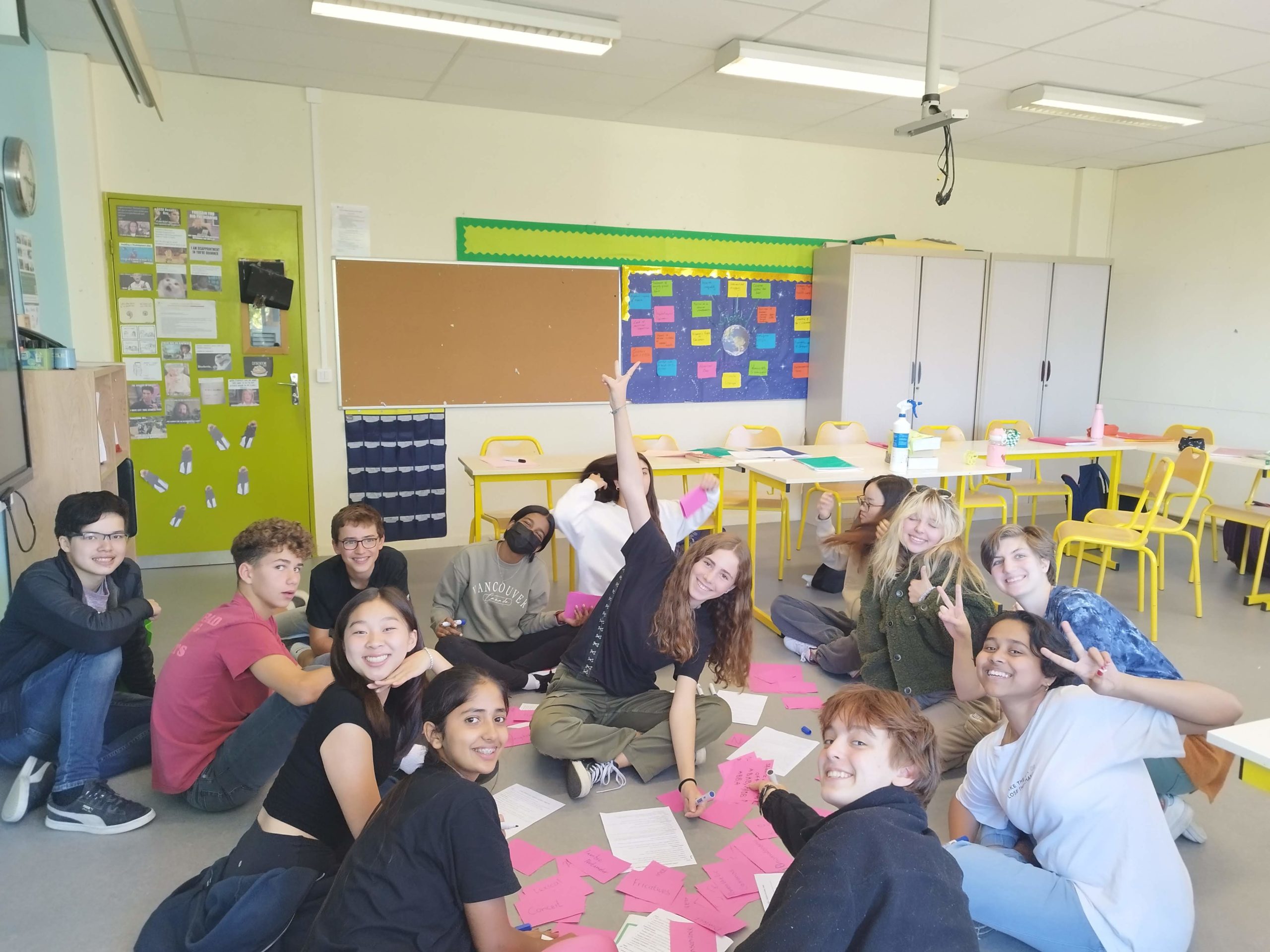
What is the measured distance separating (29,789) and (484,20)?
10.6ft

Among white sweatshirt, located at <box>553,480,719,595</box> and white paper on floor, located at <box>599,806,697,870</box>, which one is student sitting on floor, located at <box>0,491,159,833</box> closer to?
white paper on floor, located at <box>599,806,697,870</box>

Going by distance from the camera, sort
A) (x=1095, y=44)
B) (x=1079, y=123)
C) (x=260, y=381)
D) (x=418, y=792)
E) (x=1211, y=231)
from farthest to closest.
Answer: (x=1211, y=231)
(x=1079, y=123)
(x=260, y=381)
(x=1095, y=44)
(x=418, y=792)

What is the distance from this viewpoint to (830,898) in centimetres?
115

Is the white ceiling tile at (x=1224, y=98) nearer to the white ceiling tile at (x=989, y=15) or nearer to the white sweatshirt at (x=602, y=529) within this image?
the white ceiling tile at (x=989, y=15)

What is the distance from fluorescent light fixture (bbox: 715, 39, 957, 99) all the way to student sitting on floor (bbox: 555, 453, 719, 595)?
2066 millimetres

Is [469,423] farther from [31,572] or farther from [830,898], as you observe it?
[830,898]

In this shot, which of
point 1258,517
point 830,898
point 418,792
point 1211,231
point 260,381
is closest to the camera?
point 830,898

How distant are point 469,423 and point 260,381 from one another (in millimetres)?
1227

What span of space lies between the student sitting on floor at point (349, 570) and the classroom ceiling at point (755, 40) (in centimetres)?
222

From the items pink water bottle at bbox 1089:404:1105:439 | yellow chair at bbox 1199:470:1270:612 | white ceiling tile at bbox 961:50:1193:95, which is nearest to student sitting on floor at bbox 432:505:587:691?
white ceiling tile at bbox 961:50:1193:95

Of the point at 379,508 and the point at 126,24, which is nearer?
the point at 126,24

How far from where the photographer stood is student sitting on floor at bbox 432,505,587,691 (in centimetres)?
326

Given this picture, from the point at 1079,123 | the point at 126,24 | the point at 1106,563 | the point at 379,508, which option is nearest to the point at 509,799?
the point at 126,24

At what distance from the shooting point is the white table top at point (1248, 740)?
137cm
